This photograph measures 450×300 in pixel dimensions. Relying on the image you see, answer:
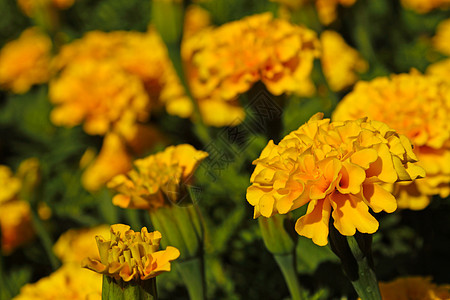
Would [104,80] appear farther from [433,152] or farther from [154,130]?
[433,152]

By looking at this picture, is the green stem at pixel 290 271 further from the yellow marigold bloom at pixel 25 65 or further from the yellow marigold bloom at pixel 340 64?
the yellow marigold bloom at pixel 25 65

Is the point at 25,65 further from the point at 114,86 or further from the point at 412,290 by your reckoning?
the point at 412,290

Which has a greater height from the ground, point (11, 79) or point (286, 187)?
point (286, 187)

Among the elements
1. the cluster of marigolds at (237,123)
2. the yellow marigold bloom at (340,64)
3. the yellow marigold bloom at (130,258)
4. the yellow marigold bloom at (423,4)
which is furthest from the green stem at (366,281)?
the yellow marigold bloom at (423,4)

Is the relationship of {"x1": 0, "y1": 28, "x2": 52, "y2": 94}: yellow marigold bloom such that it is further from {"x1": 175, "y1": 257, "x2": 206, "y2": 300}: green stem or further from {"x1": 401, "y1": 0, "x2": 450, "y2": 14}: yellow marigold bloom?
{"x1": 175, "y1": 257, "x2": 206, "y2": 300}: green stem

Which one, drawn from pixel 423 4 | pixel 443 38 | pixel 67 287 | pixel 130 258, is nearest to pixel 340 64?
pixel 443 38

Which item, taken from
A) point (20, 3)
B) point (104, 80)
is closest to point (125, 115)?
point (104, 80)
